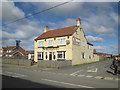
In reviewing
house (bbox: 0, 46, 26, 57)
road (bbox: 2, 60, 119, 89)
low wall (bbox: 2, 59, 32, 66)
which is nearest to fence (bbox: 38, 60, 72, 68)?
low wall (bbox: 2, 59, 32, 66)

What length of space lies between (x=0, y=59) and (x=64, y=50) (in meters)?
19.6

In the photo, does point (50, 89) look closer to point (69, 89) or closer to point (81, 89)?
point (69, 89)

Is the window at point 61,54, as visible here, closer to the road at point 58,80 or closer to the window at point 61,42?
the window at point 61,42

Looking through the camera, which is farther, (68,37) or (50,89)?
(68,37)

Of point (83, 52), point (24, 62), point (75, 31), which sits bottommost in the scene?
point (24, 62)

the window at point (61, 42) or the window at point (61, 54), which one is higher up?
the window at point (61, 42)

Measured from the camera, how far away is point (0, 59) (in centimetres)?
3594

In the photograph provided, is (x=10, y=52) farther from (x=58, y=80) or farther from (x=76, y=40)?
(x=58, y=80)

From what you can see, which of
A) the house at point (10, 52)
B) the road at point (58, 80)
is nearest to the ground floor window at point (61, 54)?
the road at point (58, 80)

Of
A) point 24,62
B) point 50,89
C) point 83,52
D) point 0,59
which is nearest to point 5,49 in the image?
point 0,59

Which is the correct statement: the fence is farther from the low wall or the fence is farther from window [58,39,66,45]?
window [58,39,66,45]

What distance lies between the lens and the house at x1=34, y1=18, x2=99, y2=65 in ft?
88.3

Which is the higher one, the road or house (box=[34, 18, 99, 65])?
house (box=[34, 18, 99, 65])

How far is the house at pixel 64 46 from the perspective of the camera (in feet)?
88.3
